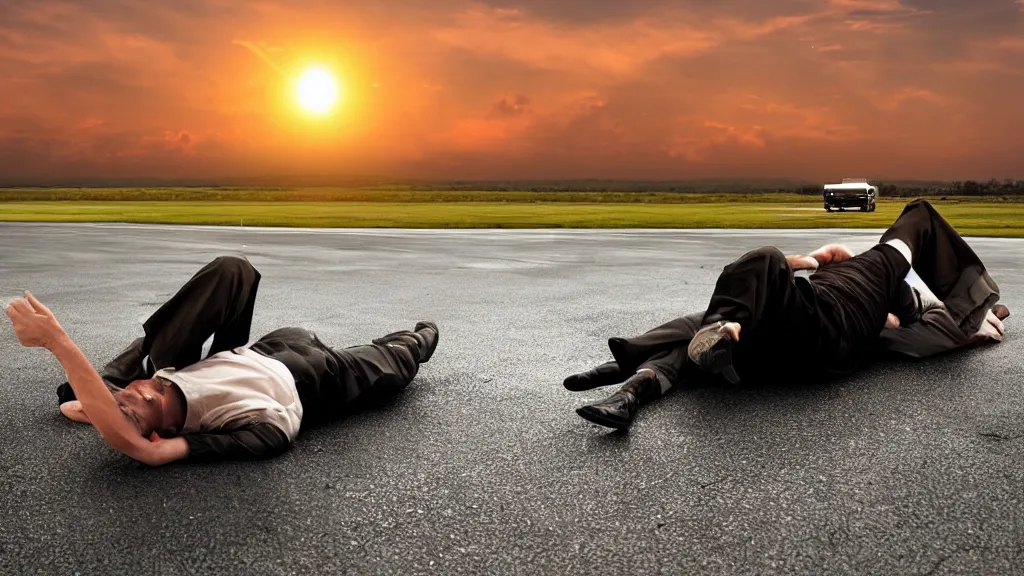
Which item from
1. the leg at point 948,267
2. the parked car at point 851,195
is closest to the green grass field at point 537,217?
the parked car at point 851,195

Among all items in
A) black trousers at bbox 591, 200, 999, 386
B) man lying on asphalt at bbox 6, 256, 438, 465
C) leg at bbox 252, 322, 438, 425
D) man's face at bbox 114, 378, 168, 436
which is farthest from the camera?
black trousers at bbox 591, 200, 999, 386

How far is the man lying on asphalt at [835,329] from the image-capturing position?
162 inches

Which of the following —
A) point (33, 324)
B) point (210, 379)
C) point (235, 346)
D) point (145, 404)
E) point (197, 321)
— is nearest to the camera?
point (33, 324)

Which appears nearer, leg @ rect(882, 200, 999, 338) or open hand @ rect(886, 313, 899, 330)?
open hand @ rect(886, 313, 899, 330)

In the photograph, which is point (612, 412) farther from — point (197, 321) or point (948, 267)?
point (948, 267)

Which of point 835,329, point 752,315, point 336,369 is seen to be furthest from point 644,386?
point 336,369

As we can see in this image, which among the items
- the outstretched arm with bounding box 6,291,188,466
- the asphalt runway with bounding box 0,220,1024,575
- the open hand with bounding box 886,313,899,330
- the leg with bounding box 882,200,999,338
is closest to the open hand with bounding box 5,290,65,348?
the outstretched arm with bounding box 6,291,188,466

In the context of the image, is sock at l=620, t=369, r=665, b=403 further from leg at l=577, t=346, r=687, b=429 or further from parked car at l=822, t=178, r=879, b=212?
parked car at l=822, t=178, r=879, b=212

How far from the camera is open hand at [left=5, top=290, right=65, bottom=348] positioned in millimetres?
2908

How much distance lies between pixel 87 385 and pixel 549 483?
174 cm

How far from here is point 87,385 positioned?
3.00 meters

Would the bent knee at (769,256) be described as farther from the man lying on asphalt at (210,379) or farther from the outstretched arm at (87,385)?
the outstretched arm at (87,385)

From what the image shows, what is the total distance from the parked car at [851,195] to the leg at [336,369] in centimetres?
3747

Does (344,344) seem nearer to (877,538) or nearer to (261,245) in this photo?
(877,538)
